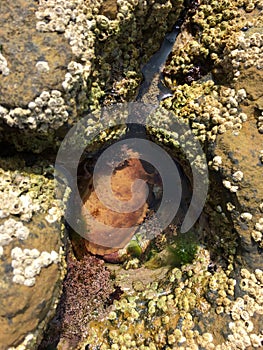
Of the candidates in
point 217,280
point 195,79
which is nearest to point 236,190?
point 217,280

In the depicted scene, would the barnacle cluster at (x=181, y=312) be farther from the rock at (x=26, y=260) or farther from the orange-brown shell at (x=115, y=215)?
the rock at (x=26, y=260)

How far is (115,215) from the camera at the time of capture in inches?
191

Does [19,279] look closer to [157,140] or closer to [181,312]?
[181,312]

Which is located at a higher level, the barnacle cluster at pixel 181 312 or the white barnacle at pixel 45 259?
the white barnacle at pixel 45 259

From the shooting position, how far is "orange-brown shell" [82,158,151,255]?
4.75m

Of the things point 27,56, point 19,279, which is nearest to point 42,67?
point 27,56

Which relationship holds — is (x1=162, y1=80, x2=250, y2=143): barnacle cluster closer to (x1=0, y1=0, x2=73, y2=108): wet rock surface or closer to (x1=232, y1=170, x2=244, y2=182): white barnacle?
(x1=232, y1=170, x2=244, y2=182): white barnacle

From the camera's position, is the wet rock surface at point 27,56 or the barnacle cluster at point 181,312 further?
the barnacle cluster at point 181,312

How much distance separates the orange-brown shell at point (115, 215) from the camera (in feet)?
15.6

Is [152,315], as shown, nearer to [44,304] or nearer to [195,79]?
[44,304]

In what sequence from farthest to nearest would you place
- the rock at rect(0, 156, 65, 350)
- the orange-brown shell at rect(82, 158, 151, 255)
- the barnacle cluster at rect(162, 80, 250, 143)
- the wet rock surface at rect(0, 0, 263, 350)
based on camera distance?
1. the orange-brown shell at rect(82, 158, 151, 255)
2. the barnacle cluster at rect(162, 80, 250, 143)
3. the wet rock surface at rect(0, 0, 263, 350)
4. the rock at rect(0, 156, 65, 350)

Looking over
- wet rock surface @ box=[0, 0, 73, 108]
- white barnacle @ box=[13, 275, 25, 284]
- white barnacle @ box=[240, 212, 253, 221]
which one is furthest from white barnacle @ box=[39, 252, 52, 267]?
white barnacle @ box=[240, 212, 253, 221]

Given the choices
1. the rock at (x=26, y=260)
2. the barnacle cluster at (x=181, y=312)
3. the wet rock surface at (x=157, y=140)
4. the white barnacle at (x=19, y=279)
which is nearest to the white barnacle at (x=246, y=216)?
the wet rock surface at (x=157, y=140)

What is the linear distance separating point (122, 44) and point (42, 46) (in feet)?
3.40
